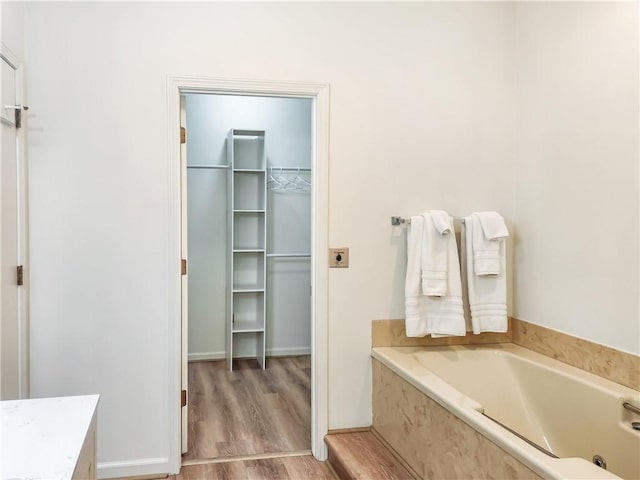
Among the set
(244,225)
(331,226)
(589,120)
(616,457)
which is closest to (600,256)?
(589,120)

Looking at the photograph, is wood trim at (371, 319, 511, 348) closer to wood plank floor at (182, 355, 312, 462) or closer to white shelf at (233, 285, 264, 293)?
wood plank floor at (182, 355, 312, 462)

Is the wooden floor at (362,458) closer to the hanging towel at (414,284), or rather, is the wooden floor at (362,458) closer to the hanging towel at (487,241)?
the hanging towel at (414,284)

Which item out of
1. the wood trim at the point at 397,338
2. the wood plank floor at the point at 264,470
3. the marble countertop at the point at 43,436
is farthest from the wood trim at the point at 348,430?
the marble countertop at the point at 43,436

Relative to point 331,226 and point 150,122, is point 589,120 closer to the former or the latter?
point 331,226

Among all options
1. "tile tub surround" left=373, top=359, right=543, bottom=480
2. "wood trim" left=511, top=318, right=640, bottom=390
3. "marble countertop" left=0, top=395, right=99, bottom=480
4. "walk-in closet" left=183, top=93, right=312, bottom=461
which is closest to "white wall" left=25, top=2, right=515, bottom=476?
"tile tub surround" left=373, top=359, right=543, bottom=480

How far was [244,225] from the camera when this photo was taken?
4.95 m

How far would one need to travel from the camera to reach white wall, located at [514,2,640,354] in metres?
2.34

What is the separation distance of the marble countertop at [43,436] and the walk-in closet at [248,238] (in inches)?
121

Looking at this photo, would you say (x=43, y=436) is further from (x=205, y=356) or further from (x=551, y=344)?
(x=205, y=356)

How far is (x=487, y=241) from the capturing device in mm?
2896

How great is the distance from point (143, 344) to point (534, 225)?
2155mm

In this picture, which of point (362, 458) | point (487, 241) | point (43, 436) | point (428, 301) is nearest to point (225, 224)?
point (428, 301)

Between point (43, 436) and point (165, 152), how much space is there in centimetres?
170

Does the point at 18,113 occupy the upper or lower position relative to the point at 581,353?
upper
